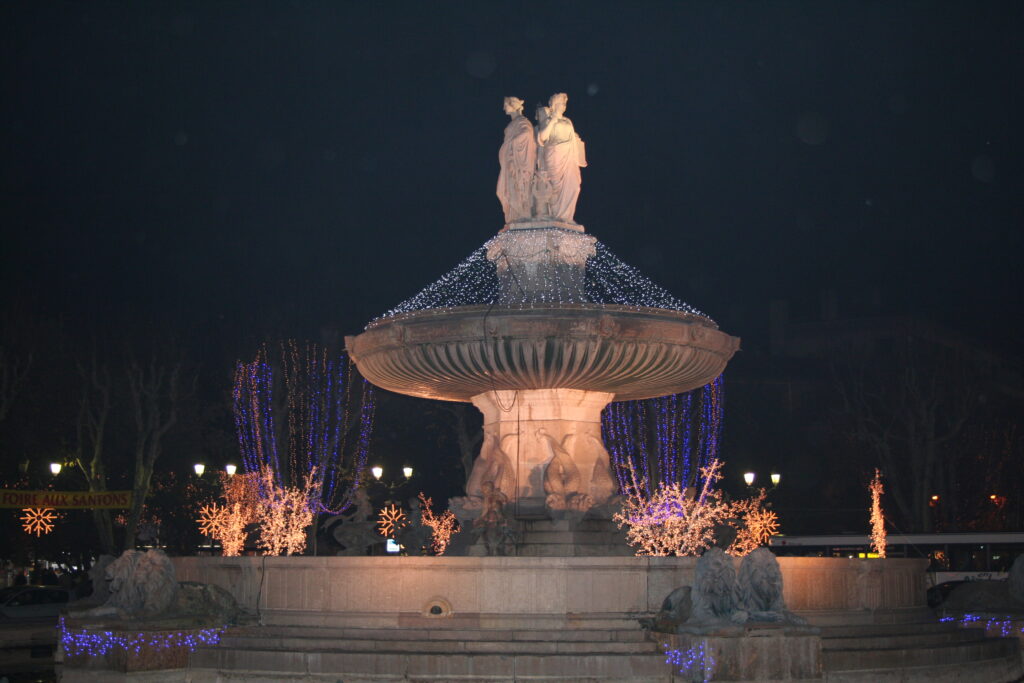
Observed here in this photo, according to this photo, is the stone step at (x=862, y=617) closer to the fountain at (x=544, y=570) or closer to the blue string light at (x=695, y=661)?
the fountain at (x=544, y=570)

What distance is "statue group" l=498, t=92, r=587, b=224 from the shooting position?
16.4 metres

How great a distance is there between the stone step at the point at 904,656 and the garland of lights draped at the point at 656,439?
58.2 feet

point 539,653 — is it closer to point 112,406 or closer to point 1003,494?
point 112,406

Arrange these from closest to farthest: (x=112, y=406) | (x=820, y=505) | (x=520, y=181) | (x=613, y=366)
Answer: (x=613, y=366) → (x=520, y=181) → (x=112, y=406) → (x=820, y=505)

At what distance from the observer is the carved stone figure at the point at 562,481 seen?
1424cm

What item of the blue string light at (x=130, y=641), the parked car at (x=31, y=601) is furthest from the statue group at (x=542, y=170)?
the parked car at (x=31, y=601)

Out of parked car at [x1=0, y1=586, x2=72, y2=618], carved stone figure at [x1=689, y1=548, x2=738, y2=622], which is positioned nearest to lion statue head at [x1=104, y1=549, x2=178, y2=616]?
carved stone figure at [x1=689, y1=548, x2=738, y2=622]

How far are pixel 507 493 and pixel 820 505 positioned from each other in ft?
83.1

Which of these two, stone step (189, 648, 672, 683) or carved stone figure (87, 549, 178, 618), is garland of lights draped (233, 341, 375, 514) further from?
stone step (189, 648, 672, 683)

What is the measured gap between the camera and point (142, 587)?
11.5m

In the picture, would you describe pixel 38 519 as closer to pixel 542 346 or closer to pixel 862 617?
pixel 542 346

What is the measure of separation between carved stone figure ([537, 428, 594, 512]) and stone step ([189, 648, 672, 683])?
4169 millimetres

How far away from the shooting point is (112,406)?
2631cm

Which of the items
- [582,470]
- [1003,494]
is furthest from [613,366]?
[1003,494]
